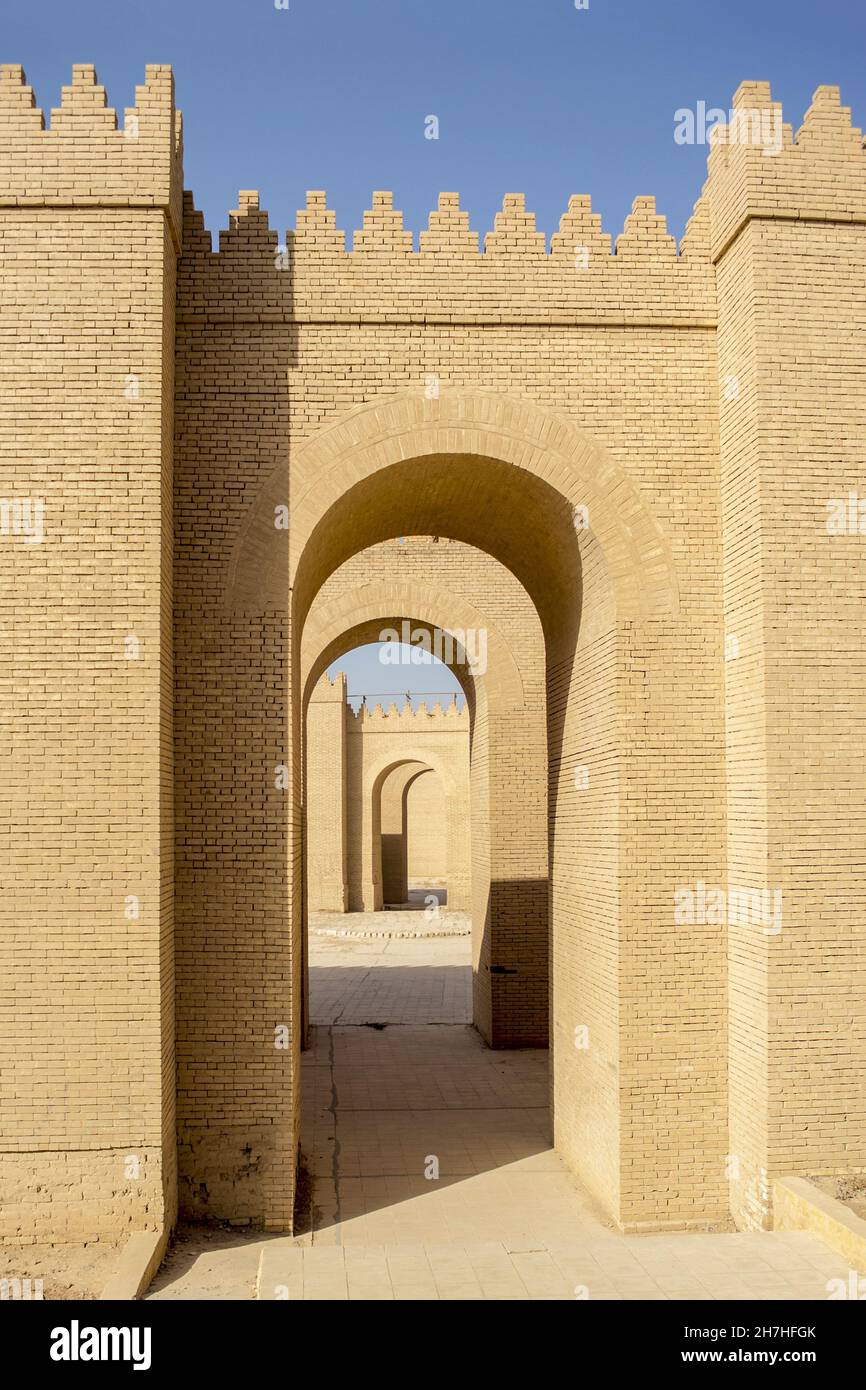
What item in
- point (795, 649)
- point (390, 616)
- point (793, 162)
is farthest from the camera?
point (390, 616)

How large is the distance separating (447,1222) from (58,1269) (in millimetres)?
2804

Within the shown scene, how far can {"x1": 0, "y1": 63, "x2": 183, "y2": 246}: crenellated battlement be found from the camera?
26.5ft

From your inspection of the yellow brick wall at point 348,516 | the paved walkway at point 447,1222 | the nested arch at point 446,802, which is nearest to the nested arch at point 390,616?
the paved walkway at point 447,1222

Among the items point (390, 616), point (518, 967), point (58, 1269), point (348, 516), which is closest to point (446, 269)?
point (348, 516)

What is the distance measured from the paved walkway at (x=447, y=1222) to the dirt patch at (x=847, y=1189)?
379mm

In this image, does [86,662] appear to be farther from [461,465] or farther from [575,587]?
[575,587]

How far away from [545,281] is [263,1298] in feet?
24.3

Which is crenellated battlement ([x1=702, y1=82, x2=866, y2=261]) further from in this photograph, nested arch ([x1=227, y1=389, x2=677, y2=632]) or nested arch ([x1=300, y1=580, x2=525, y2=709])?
nested arch ([x1=300, y1=580, x2=525, y2=709])

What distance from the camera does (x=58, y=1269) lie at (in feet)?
23.7

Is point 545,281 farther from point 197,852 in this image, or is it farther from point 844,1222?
point 844,1222

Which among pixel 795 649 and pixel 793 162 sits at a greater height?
pixel 793 162

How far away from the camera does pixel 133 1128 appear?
7.69 metres

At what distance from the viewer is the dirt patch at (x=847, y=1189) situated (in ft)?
23.9

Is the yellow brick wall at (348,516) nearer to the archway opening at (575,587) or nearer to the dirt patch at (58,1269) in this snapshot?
the archway opening at (575,587)
